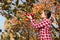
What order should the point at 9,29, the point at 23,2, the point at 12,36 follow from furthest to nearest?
the point at 23,2 < the point at 9,29 < the point at 12,36

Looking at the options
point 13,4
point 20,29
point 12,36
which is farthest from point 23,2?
point 12,36

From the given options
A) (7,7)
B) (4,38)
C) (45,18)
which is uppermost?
(7,7)

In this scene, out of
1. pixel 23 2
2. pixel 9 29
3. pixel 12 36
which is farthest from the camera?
pixel 23 2

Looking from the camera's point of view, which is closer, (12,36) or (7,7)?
(12,36)

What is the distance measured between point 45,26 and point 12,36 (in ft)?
2.34

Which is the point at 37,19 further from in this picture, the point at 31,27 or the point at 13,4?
the point at 13,4

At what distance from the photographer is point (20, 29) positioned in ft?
13.3

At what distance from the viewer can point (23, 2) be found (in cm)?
395

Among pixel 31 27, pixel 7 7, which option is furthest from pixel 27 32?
pixel 7 7

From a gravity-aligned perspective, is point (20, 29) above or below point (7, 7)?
below

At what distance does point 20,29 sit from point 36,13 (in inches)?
17.4

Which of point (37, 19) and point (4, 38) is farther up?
point (37, 19)

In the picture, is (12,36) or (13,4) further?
(13,4)

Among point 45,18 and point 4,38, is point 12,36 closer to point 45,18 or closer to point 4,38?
point 4,38
